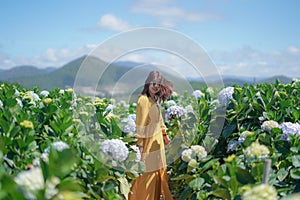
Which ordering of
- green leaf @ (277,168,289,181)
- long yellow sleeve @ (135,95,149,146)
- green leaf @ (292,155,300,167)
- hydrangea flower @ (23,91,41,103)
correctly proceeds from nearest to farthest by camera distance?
green leaf @ (292,155,300,167)
green leaf @ (277,168,289,181)
long yellow sleeve @ (135,95,149,146)
hydrangea flower @ (23,91,41,103)

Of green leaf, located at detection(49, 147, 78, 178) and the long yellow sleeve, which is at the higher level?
the long yellow sleeve

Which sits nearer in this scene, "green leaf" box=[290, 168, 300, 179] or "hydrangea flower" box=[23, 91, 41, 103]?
"green leaf" box=[290, 168, 300, 179]

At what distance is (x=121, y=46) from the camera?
434 cm

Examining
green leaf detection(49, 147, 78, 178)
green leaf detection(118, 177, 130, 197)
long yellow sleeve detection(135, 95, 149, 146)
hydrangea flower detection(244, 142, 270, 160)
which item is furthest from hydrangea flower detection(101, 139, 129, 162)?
green leaf detection(49, 147, 78, 178)

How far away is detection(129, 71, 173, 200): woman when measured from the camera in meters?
4.32

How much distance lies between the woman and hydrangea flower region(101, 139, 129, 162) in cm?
70

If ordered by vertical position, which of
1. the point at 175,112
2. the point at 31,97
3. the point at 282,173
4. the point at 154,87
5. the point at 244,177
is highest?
the point at 154,87

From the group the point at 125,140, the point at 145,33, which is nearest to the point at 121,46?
the point at 145,33

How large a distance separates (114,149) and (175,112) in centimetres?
159

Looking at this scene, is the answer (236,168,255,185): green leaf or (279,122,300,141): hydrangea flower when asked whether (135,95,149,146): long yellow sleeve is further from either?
(236,168,255,185): green leaf

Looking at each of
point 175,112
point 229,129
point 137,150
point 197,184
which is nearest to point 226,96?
point 229,129

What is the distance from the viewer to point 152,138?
14.7 feet

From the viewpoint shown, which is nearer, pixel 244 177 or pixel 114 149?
pixel 244 177

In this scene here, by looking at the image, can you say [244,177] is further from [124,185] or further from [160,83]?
[160,83]
